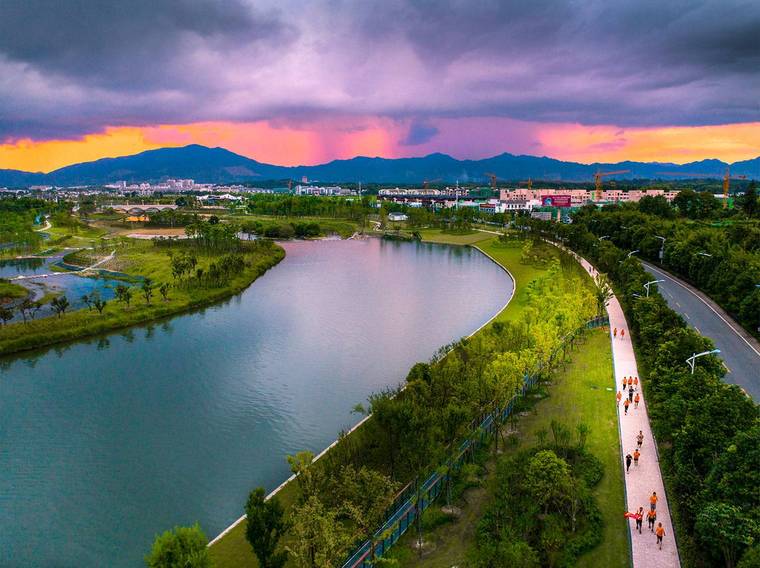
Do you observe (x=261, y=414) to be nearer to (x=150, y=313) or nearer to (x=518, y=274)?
(x=150, y=313)

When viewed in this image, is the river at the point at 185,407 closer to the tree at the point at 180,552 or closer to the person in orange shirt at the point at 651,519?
the tree at the point at 180,552

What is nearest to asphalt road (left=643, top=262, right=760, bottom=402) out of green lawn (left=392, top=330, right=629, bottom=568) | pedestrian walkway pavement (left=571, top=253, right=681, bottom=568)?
pedestrian walkway pavement (left=571, top=253, right=681, bottom=568)

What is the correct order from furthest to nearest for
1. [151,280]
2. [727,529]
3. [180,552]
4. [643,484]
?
[151,280] < [643,484] < [727,529] < [180,552]

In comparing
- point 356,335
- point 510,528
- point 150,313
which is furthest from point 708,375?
point 150,313

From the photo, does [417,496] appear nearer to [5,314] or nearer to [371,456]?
[371,456]

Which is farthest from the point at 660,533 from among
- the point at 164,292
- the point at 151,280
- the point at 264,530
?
the point at 151,280

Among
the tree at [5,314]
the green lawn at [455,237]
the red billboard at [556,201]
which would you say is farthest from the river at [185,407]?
the red billboard at [556,201]

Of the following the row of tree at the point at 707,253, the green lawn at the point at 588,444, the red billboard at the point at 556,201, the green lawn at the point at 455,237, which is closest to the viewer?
the green lawn at the point at 588,444
